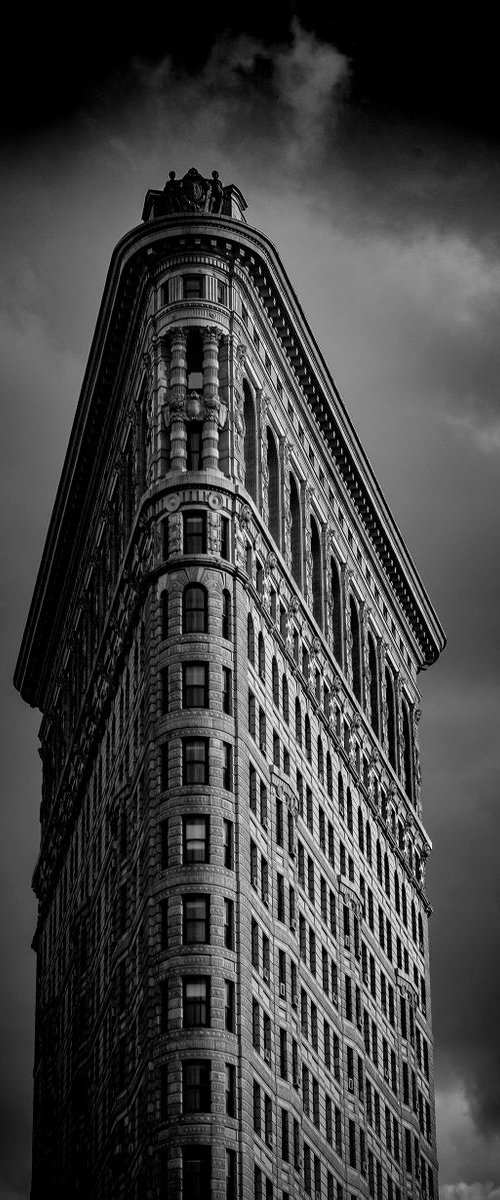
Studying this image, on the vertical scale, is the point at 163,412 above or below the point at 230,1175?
above

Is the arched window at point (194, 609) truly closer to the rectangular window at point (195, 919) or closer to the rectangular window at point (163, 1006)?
the rectangular window at point (195, 919)

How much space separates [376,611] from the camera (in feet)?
634

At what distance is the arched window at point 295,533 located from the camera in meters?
167

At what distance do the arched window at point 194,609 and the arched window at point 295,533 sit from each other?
19.0 m

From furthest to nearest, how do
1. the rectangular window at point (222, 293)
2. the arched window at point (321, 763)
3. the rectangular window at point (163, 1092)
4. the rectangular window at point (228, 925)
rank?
1. the arched window at point (321, 763)
2. the rectangular window at point (222, 293)
3. the rectangular window at point (228, 925)
4. the rectangular window at point (163, 1092)

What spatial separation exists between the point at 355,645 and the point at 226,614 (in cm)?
3957

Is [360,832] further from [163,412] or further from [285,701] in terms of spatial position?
[163,412]

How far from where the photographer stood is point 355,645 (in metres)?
186

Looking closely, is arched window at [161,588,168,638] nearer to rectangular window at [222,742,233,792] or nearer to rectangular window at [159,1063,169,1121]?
rectangular window at [222,742,233,792]

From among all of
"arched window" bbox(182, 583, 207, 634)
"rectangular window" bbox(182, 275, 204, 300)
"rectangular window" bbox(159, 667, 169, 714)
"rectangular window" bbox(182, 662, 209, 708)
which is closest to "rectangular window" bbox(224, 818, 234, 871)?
"rectangular window" bbox(182, 662, 209, 708)

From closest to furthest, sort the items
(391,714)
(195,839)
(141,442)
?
(195,839), (141,442), (391,714)

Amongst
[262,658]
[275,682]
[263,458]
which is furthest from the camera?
[263,458]

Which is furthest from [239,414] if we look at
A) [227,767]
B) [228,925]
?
[228,925]

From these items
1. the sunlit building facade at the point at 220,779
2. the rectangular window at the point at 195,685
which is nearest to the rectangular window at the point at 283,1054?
the sunlit building facade at the point at 220,779
